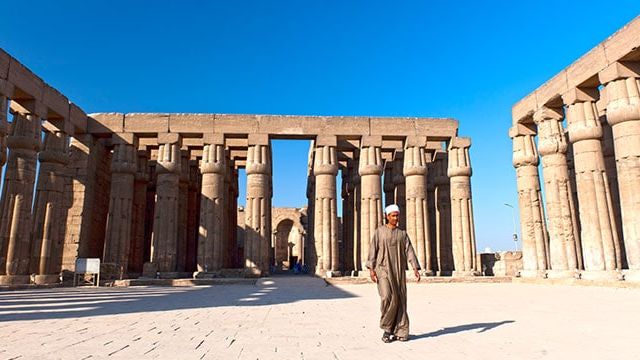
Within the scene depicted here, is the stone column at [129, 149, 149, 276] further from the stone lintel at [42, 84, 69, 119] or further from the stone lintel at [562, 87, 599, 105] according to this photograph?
the stone lintel at [562, 87, 599, 105]

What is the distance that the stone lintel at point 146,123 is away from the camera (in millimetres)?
20375

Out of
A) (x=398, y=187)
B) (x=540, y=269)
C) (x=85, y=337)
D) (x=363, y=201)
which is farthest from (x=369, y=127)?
(x=85, y=337)

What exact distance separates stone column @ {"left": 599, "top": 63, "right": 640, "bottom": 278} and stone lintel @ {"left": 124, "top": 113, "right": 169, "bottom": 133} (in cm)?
1813

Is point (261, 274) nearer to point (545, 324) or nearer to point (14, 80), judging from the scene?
point (14, 80)

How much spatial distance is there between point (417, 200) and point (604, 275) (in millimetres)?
8375

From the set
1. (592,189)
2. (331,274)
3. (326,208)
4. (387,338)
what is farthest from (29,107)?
(592,189)

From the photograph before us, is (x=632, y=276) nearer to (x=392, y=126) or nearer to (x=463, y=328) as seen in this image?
(x=463, y=328)

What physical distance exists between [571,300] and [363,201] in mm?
11673

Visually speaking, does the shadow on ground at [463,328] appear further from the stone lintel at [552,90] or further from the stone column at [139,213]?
the stone column at [139,213]

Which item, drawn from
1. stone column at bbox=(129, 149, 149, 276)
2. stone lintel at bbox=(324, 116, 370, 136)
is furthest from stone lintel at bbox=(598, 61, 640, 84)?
stone column at bbox=(129, 149, 149, 276)

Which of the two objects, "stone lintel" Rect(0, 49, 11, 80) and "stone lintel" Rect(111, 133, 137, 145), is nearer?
"stone lintel" Rect(0, 49, 11, 80)

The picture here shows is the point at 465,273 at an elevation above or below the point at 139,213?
below

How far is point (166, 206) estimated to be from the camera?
65.7 feet

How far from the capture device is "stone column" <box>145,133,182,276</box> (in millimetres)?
19562
